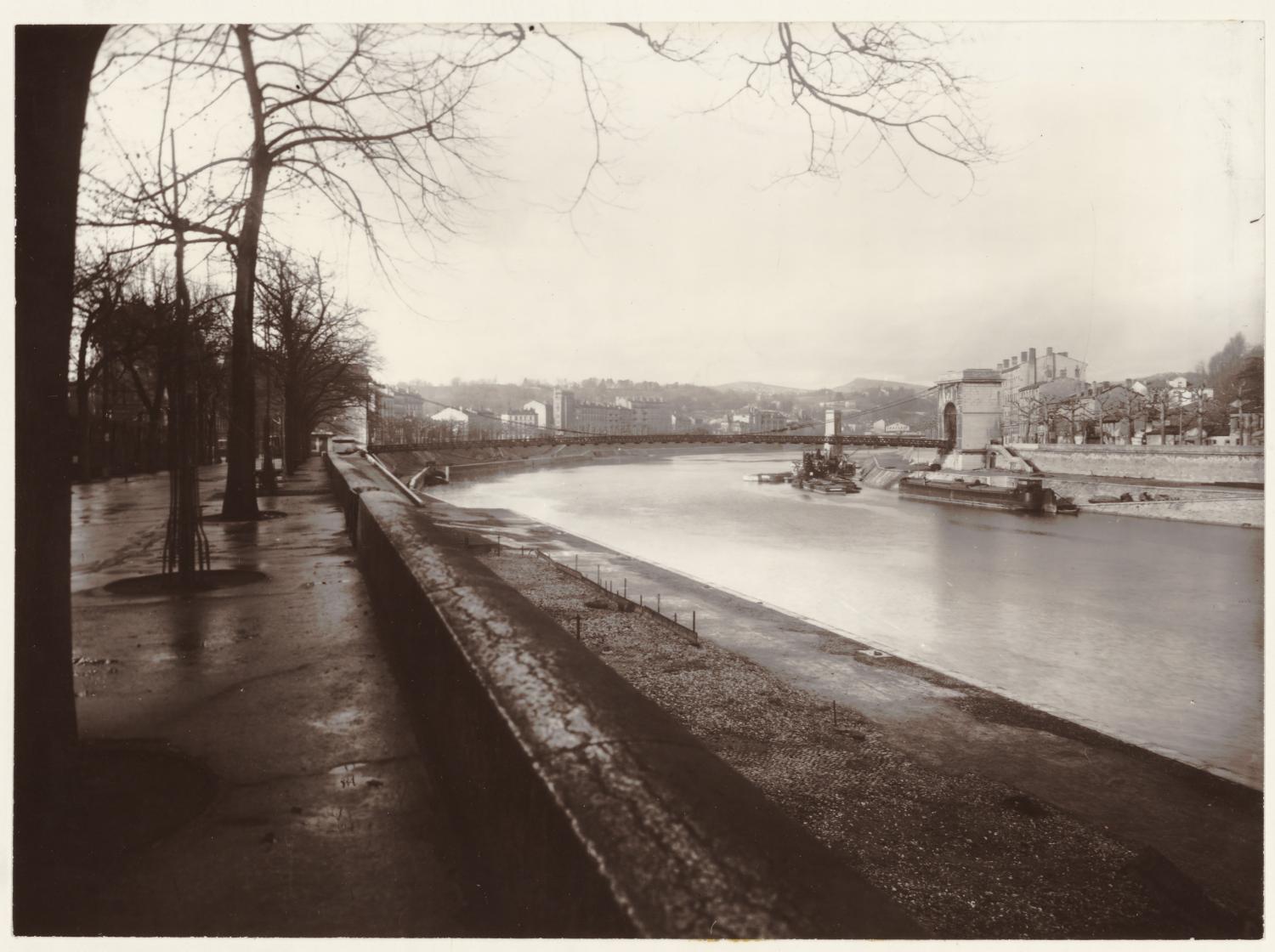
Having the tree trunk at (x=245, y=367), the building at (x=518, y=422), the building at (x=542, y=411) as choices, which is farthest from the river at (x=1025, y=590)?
the building at (x=542, y=411)

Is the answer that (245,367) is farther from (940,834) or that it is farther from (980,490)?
(980,490)

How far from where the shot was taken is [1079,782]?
220 inches

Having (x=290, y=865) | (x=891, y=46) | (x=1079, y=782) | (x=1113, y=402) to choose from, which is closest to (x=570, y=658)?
(x=290, y=865)

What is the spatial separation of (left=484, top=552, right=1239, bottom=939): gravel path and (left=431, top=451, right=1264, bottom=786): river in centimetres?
161

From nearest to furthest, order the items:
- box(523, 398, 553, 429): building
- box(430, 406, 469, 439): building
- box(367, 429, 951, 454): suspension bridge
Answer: box(367, 429, 951, 454): suspension bridge < box(430, 406, 469, 439): building < box(523, 398, 553, 429): building

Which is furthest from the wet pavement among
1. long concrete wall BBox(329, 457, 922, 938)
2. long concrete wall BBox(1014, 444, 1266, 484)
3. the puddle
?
long concrete wall BBox(1014, 444, 1266, 484)

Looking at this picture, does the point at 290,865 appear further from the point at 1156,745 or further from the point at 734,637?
the point at 1156,745

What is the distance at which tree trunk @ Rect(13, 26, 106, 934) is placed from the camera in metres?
2.11

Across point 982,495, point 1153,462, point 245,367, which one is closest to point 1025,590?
point 245,367

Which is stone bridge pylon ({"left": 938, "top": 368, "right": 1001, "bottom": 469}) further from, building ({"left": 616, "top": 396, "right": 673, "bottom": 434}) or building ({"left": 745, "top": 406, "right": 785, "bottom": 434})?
building ({"left": 616, "top": 396, "right": 673, "bottom": 434})

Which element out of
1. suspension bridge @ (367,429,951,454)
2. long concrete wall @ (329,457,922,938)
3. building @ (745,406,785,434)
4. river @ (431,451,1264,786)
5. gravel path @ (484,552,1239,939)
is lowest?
river @ (431,451,1264,786)

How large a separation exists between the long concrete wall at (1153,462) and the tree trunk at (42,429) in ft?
93.2

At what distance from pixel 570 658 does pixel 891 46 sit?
3.23 metres

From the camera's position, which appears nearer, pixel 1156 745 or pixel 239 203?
pixel 239 203
